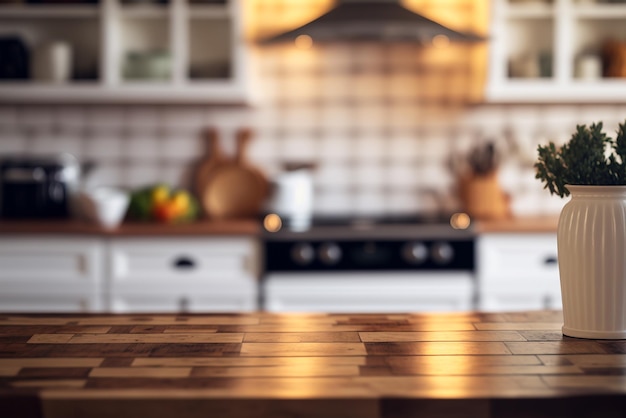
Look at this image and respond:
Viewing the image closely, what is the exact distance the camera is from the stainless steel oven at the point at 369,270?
3.04 metres

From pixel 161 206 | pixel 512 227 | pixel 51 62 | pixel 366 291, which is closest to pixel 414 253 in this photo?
pixel 366 291

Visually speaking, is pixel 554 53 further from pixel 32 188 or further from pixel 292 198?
pixel 32 188

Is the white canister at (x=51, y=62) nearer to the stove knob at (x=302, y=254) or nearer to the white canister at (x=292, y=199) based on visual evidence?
the white canister at (x=292, y=199)

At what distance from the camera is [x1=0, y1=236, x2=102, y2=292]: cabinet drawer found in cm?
307

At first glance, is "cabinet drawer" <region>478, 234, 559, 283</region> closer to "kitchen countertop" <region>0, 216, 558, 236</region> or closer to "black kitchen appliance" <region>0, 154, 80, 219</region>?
"kitchen countertop" <region>0, 216, 558, 236</region>

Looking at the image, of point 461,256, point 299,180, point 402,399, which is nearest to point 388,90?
point 299,180

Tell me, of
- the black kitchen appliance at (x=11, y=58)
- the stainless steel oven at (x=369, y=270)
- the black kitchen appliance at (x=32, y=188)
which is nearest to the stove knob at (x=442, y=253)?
the stainless steel oven at (x=369, y=270)

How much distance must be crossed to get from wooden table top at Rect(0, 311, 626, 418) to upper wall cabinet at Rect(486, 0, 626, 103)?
6.30ft

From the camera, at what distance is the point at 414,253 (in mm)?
3031

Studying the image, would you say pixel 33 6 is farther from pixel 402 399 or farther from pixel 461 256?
pixel 402 399

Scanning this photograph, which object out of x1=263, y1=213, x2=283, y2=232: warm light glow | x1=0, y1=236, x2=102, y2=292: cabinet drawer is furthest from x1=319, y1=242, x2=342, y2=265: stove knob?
x1=0, y1=236, x2=102, y2=292: cabinet drawer

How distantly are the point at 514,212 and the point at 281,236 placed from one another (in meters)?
1.28

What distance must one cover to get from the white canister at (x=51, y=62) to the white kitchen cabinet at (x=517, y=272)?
77.3 inches

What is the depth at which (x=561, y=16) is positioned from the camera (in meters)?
3.31
